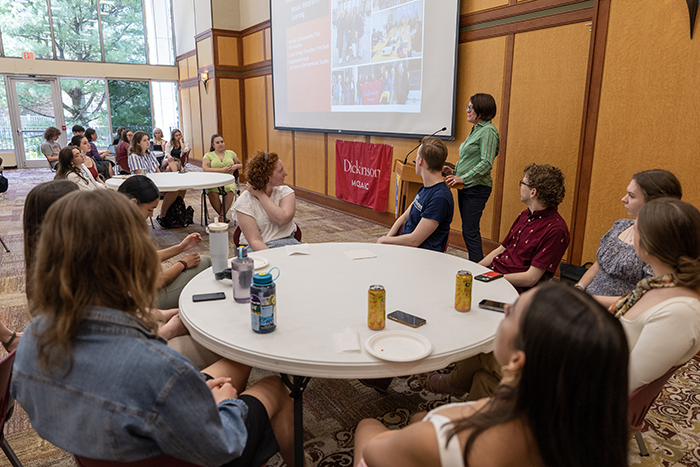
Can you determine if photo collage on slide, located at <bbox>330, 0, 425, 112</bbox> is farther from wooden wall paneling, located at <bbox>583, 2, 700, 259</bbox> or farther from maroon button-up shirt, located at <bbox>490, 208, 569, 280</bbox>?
maroon button-up shirt, located at <bbox>490, 208, 569, 280</bbox>

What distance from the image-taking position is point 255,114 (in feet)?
31.5

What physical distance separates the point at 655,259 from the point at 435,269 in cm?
90

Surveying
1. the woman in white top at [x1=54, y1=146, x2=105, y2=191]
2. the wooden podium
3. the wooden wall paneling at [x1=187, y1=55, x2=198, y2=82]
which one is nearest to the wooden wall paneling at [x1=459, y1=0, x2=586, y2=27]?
the wooden podium

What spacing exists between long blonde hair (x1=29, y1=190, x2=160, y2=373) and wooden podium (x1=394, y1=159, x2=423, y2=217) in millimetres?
3780

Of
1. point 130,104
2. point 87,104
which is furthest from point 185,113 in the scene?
point 87,104

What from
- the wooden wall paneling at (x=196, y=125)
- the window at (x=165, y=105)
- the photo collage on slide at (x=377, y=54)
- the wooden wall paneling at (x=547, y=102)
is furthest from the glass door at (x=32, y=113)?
the wooden wall paneling at (x=547, y=102)

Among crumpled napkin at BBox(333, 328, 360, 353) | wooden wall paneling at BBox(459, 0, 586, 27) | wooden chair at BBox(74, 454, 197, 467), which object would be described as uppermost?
wooden wall paneling at BBox(459, 0, 586, 27)

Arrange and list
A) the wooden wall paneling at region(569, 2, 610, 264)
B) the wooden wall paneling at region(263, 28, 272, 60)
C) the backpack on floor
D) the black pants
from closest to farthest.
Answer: the wooden wall paneling at region(569, 2, 610, 264) < the black pants < the backpack on floor < the wooden wall paneling at region(263, 28, 272, 60)

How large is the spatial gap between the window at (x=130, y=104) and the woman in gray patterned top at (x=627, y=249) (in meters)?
13.8

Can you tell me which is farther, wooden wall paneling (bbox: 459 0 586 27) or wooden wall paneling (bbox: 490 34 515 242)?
wooden wall paneling (bbox: 490 34 515 242)

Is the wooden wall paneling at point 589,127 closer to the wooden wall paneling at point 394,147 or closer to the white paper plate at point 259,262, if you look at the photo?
the wooden wall paneling at point 394,147

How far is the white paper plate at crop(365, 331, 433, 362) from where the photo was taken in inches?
53.5

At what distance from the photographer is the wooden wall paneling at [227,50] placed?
9.66 meters

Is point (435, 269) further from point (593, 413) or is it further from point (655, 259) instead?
point (593, 413)
